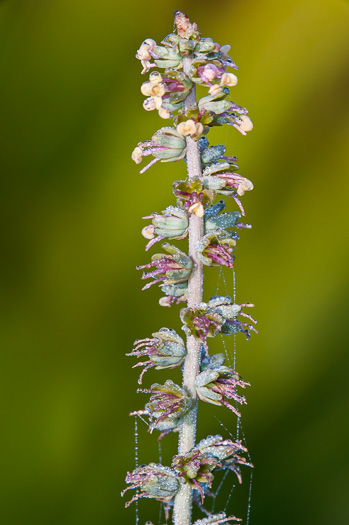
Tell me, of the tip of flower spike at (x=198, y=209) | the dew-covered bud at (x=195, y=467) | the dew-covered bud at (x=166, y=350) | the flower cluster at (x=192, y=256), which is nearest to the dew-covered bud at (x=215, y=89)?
the flower cluster at (x=192, y=256)

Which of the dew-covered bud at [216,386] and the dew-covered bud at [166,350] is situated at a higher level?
the dew-covered bud at [166,350]

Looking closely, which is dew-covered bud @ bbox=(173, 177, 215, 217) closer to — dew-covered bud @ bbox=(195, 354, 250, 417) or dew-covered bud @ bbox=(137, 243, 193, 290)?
dew-covered bud @ bbox=(137, 243, 193, 290)

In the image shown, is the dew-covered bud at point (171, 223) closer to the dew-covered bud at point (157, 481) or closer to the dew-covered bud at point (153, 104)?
the dew-covered bud at point (153, 104)

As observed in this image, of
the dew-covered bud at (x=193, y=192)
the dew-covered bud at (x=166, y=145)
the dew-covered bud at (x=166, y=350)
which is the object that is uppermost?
the dew-covered bud at (x=166, y=145)

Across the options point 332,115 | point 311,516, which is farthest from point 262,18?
point 311,516

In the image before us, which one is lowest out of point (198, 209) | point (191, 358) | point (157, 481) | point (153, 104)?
point (157, 481)

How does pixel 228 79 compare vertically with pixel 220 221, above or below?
above

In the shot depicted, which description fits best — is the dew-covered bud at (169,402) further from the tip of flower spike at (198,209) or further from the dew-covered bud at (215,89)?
the dew-covered bud at (215,89)

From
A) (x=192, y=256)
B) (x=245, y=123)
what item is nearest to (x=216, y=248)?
(x=192, y=256)

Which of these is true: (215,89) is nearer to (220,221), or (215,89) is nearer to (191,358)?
(220,221)
